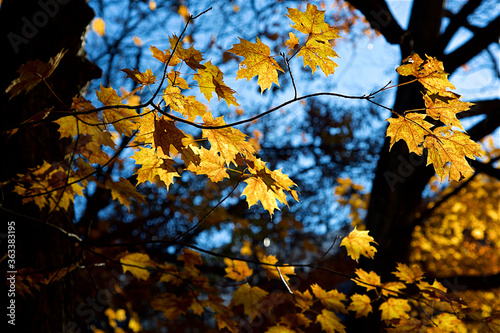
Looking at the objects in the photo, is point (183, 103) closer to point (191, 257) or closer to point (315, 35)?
point (315, 35)

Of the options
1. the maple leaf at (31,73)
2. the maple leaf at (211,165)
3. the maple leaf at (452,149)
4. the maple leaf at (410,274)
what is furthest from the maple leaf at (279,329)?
the maple leaf at (31,73)

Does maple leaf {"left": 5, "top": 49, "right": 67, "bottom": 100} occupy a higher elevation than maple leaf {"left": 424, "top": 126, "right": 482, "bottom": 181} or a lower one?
higher

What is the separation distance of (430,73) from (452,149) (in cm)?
40

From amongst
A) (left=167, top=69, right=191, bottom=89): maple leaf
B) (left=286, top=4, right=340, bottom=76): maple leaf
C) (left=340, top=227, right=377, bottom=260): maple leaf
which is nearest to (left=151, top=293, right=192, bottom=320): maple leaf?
(left=340, top=227, right=377, bottom=260): maple leaf

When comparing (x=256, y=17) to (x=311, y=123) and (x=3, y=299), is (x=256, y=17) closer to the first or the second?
(x=311, y=123)

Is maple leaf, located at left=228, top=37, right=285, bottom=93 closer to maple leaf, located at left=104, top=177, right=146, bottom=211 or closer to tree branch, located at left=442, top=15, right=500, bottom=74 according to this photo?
maple leaf, located at left=104, top=177, right=146, bottom=211

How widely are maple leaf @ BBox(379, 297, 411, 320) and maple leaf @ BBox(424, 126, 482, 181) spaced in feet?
3.26

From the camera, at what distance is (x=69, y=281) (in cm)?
273

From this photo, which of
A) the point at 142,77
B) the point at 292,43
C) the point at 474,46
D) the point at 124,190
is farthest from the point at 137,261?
the point at 474,46

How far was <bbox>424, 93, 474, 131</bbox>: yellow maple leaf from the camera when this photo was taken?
5.20 feet

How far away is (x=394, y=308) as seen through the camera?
224 cm

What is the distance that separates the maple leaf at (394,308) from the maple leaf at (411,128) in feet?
3.65

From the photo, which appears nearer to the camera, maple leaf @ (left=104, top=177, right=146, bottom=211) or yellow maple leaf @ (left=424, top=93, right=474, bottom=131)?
yellow maple leaf @ (left=424, top=93, right=474, bottom=131)

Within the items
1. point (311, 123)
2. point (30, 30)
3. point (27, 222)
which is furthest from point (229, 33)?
point (27, 222)
